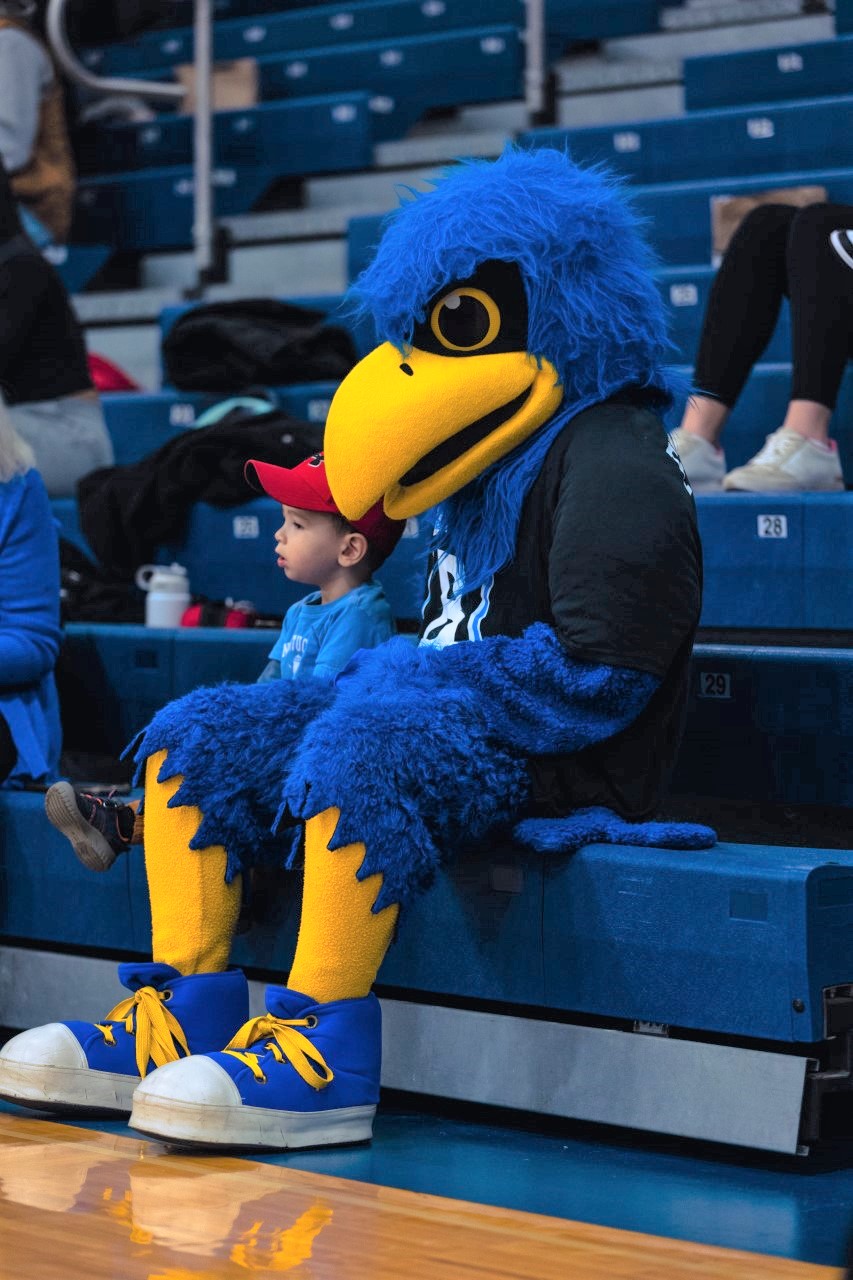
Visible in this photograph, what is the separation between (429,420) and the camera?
199 centimetres

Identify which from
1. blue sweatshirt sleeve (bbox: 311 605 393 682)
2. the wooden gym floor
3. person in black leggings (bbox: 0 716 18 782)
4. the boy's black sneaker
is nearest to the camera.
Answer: the wooden gym floor

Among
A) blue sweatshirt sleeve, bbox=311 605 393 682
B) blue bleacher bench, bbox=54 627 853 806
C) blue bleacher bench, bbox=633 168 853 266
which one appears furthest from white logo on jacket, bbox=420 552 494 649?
blue bleacher bench, bbox=633 168 853 266

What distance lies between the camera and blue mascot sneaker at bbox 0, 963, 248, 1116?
76.0 inches

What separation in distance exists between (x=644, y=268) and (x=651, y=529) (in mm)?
330

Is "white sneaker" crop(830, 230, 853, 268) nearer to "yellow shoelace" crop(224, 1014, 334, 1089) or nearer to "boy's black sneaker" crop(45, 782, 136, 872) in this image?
"boy's black sneaker" crop(45, 782, 136, 872)

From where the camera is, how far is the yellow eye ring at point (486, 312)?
2.02 metres

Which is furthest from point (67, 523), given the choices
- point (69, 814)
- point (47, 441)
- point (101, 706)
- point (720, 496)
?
point (69, 814)

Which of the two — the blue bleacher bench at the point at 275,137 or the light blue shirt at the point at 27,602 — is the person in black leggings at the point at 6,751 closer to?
the light blue shirt at the point at 27,602

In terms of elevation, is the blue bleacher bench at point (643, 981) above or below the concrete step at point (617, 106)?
below

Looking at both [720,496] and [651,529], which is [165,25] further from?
[651,529]

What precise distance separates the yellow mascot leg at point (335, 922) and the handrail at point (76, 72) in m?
3.15

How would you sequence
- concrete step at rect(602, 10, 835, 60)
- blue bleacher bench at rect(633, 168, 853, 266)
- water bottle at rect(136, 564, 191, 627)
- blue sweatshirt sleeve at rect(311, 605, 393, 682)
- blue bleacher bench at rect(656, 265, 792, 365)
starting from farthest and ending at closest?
1. concrete step at rect(602, 10, 835, 60)
2. blue bleacher bench at rect(633, 168, 853, 266)
3. blue bleacher bench at rect(656, 265, 792, 365)
4. water bottle at rect(136, 564, 191, 627)
5. blue sweatshirt sleeve at rect(311, 605, 393, 682)

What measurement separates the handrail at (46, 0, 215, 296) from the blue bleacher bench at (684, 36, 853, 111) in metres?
1.07

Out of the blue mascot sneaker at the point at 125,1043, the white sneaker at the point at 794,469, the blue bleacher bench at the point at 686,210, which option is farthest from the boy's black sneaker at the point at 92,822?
the blue bleacher bench at the point at 686,210
